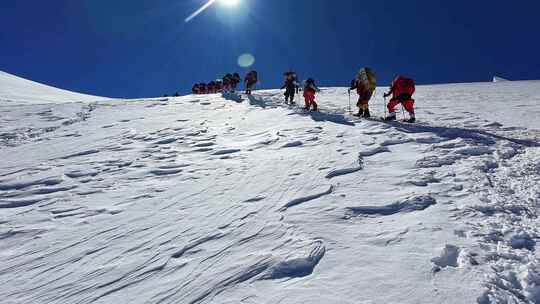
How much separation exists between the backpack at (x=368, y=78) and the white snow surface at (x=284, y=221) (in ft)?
12.2

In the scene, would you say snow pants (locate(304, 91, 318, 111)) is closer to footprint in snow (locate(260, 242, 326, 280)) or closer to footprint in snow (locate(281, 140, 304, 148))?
footprint in snow (locate(281, 140, 304, 148))

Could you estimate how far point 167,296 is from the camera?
274 cm

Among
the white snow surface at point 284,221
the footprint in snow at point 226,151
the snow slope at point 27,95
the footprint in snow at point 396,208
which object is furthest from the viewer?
the snow slope at point 27,95

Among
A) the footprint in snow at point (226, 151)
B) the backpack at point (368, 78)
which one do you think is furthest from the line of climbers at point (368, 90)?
the footprint in snow at point (226, 151)

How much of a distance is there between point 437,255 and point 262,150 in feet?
15.8

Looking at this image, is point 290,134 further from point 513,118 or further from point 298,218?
point 513,118

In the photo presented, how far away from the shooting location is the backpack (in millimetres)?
11422

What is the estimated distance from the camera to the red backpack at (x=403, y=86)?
33.2ft

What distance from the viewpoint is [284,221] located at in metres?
3.80

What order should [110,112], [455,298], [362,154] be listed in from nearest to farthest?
[455,298] → [362,154] → [110,112]

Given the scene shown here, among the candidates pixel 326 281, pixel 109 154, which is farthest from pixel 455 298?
pixel 109 154

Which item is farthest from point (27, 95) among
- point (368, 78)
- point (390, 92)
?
point (390, 92)

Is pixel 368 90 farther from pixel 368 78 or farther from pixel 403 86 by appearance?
pixel 403 86

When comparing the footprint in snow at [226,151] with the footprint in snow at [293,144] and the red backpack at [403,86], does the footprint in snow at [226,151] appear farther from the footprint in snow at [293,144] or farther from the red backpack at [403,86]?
the red backpack at [403,86]
